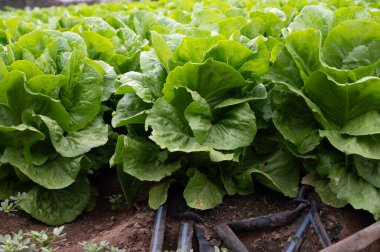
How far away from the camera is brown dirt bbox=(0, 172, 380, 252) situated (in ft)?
9.45

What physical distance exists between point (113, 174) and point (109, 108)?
0.54 m

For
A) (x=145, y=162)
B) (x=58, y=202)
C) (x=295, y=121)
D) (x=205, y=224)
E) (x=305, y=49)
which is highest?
(x=305, y=49)

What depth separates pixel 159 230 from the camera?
2881 mm

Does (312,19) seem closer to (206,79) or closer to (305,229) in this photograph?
(206,79)

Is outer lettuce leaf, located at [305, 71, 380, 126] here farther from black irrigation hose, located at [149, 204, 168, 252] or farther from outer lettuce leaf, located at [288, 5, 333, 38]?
black irrigation hose, located at [149, 204, 168, 252]

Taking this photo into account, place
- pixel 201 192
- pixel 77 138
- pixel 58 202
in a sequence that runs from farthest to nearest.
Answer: pixel 58 202 → pixel 77 138 → pixel 201 192

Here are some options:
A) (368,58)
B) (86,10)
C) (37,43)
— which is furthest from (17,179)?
(86,10)

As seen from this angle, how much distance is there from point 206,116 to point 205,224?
2.11 feet

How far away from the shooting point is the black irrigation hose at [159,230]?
2.76m

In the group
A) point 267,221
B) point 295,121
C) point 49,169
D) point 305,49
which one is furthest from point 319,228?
point 49,169

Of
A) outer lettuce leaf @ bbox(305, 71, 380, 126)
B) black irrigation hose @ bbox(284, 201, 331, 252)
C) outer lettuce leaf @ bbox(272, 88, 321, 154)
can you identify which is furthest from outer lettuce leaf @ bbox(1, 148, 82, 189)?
outer lettuce leaf @ bbox(305, 71, 380, 126)

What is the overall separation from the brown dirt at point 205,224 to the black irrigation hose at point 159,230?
0.06 metres

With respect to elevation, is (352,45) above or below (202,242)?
above

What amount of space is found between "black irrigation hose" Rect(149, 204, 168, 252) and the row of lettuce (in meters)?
0.05
